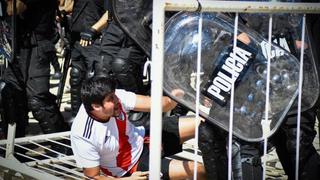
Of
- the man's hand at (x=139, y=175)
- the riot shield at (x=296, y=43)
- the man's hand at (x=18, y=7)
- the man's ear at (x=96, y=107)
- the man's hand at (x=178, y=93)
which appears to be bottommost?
the man's hand at (x=139, y=175)

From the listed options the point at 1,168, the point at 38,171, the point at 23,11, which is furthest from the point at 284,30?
the point at 23,11

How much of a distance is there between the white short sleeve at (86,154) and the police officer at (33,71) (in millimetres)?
1332

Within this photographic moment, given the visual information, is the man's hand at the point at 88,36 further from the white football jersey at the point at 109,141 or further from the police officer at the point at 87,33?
the white football jersey at the point at 109,141

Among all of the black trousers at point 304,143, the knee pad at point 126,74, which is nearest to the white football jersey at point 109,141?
the black trousers at point 304,143

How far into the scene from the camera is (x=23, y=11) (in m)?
4.38

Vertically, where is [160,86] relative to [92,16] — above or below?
below

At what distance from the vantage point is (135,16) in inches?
125

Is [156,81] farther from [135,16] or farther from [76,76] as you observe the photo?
[76,76]

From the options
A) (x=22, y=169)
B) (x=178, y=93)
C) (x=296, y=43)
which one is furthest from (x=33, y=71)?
(x=296, y=43)

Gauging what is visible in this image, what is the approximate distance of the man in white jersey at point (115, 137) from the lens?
319cm

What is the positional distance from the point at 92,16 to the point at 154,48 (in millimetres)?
2538

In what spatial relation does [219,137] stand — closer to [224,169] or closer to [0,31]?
[224,169]

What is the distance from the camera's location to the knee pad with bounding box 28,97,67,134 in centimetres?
449

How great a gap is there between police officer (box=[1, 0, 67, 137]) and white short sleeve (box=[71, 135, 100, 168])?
1332mm
